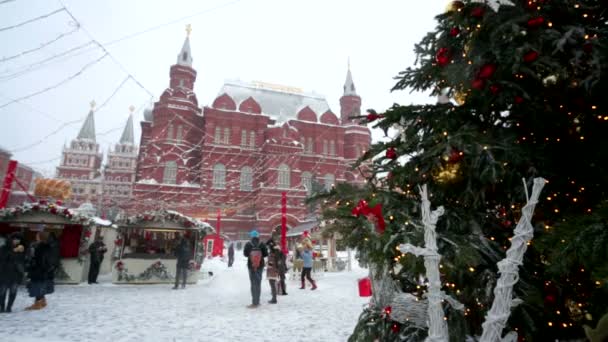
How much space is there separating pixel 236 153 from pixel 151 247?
2209cm

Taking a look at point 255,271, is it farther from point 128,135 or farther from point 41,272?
point 128,135

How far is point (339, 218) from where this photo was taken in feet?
7.85

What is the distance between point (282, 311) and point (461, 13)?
21.1 feet

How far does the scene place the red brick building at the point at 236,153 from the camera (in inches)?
1241

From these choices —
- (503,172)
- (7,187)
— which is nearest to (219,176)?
(7,187)

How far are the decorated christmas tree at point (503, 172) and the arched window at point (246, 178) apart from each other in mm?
32242

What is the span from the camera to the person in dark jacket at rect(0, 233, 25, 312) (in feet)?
21.1

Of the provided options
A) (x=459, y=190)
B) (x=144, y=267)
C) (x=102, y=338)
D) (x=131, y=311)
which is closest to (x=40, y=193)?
(x=144, y=267)

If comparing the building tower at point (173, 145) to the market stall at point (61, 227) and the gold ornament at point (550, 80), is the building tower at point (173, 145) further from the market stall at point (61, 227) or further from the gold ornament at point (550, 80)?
the gold ornament at point (550, 80)

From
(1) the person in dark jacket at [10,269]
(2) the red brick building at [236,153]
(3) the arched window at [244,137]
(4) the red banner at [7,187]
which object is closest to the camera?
(1) the person in dark jacket at [10,269]

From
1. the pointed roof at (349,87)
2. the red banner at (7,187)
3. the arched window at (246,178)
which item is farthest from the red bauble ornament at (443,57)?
the pointed roof at (349,87)

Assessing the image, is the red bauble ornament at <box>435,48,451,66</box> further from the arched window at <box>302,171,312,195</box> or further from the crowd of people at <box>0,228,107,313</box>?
the arched window at <box>302,171,312,195</box>

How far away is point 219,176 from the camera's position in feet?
111

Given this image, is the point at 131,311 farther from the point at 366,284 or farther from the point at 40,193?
the point at 40,193
